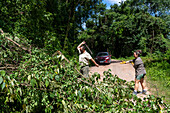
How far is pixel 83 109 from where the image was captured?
2199 millimetres

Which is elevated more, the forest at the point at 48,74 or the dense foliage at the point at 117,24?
the dense foliage at the point at 117,24

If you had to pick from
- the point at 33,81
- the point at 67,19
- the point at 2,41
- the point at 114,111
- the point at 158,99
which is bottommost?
the point at 114,111

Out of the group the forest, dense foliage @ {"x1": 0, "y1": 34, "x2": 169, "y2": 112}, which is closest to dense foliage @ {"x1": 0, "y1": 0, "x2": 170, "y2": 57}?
the forest

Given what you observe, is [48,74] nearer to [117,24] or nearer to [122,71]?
[122,71]

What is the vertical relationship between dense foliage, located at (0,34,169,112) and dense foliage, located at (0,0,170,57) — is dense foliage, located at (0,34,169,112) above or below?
below

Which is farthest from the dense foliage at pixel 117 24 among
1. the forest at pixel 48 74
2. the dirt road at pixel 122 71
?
the dirt road at pixel 122 71

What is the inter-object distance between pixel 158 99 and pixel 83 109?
1.15 metres

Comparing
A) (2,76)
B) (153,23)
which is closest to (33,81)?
(2,76)

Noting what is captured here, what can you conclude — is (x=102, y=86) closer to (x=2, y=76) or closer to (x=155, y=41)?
(x=2, y=76)

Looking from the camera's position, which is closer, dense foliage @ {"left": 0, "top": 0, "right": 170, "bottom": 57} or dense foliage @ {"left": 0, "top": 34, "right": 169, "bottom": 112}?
dense foliage @ {"left": 0, "top": 34, "right": 169, "bottom": 112}

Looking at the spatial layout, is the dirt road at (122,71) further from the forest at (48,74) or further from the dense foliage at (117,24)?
the dense foliage at (117,24)

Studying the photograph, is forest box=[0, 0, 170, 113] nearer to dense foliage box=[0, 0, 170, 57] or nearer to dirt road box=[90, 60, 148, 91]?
dense foliage box=[0, 0, 170, 57]

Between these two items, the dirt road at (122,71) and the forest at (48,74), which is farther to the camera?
the dirt road at (122,71)

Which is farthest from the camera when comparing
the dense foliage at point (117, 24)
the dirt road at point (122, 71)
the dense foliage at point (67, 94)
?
the dense foliage at point (117, 24)
